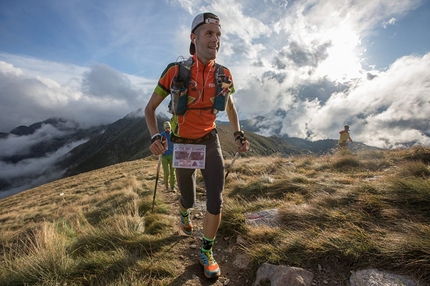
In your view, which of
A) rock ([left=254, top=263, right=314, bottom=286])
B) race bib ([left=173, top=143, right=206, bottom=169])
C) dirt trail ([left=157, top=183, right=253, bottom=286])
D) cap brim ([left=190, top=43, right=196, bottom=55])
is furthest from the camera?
cap brim ([left=190, top=43, right=196, bottom=55])

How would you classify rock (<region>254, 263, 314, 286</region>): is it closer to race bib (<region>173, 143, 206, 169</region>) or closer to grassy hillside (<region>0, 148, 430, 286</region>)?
grassy hillside (<region>0, 148, 430, 286</region>)

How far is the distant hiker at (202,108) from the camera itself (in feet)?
11.5

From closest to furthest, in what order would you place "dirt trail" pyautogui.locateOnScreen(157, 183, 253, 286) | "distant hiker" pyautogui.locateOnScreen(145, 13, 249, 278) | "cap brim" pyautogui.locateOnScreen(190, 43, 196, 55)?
"dirt trail" pyautogui.locateOnScreen(157, 183, 253, 286) < "distant hiker" pyautogui.locateOnScreen(145, 13, 249, 278) < "cap brim" pyautogui.locateOnScreen(190, 43, 196, 55)

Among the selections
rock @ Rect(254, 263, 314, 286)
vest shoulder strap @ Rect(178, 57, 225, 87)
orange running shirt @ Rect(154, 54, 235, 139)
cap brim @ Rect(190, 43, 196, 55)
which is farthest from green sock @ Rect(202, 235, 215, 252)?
cap brim @ Rect(190, 43, 196, 55)

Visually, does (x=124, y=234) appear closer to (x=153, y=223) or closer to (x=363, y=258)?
(x=153, y=223)

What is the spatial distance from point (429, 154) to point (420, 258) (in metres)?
10.1

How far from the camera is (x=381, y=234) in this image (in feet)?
9.86

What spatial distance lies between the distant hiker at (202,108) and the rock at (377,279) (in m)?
1.81

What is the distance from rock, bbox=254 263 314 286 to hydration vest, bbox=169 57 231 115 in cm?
241

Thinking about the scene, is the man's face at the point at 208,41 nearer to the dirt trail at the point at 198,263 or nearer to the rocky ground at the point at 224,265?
the rocky ground at the point at 224,265

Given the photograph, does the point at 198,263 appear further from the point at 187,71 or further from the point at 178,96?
the point at 187,71

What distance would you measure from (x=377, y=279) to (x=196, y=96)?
3260 mm

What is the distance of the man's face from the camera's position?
356 cm

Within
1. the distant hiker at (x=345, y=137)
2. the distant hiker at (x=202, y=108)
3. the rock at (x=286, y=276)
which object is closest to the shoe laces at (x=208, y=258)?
the distant hiker at (x=202, y=108)
